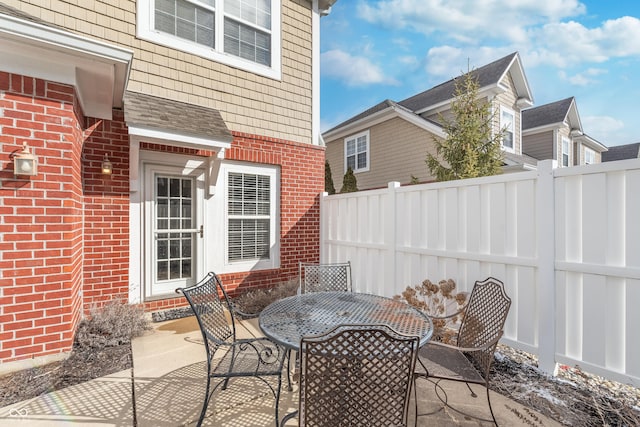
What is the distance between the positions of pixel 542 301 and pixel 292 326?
260cm

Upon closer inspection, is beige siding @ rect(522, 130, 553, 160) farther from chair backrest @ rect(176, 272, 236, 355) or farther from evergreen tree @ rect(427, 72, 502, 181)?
chair backrest @ rect(176, 272, 236, 355)

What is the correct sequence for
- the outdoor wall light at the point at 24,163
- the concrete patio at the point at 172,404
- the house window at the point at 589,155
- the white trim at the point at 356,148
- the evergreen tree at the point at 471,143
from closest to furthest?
1. the concrete patio at the point at 172,404
2. the outdoor wall light at the point at 24,163
3. the evergreen tree at the point at 471,143
4. the white trim at the point at 356,148
5. the house window at the point at 589,155

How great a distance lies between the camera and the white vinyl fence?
2674 mm

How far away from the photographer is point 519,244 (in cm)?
339

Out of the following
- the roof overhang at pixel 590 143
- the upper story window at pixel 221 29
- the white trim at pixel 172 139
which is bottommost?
the white trim at pixel 172 139

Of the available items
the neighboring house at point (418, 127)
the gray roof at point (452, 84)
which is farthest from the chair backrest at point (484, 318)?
the gray roof at point (452, 84)

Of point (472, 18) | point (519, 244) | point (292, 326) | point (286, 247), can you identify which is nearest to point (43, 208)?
point (292, 326)

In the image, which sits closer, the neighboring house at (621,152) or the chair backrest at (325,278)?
the chair backrest at (325,278)

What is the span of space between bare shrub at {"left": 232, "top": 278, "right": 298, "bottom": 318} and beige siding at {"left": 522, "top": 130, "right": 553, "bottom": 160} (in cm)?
1400

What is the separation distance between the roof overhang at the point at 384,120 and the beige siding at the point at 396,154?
193 millimetres

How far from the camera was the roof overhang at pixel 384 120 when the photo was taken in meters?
10.2

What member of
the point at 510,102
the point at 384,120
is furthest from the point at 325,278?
the point at 510,102

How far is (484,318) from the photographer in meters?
2.66

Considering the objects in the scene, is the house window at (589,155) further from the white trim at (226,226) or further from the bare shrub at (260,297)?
the bare shrub at (260,297)
